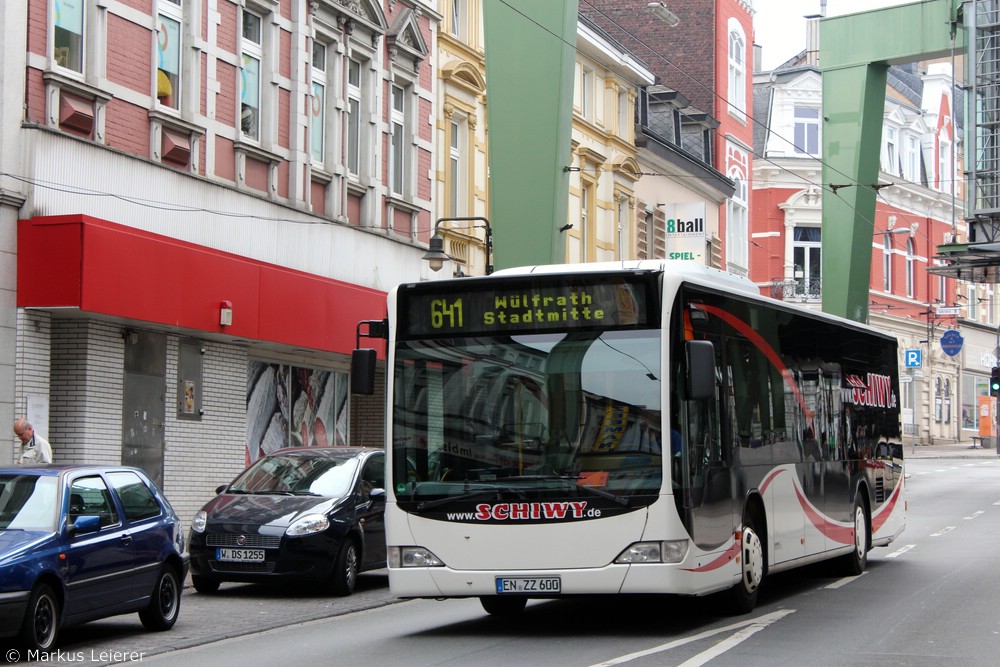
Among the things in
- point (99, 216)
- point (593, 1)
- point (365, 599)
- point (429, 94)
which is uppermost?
point (593, 1)

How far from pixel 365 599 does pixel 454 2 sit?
18.3 m

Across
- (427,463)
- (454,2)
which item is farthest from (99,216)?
(454,2)

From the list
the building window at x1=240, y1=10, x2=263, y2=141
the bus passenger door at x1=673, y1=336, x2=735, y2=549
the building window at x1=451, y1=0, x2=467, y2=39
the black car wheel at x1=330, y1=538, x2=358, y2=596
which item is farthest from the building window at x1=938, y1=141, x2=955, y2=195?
the bus passenger door at x1=673, y1=336, x2=735, y2=549

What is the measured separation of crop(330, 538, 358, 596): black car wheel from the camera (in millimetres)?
16597

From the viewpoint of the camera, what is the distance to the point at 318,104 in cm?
2647

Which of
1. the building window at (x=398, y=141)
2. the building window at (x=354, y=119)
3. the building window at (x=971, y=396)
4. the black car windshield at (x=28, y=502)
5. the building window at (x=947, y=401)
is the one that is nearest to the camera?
the black car windshield at (x=28, y=502)

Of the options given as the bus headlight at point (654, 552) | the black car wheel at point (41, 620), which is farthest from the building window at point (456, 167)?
the black car wheel at point (41, 620)

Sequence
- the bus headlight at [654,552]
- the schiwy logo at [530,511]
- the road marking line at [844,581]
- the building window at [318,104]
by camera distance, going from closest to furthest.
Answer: the bus headlight at [654,552]
the schiwy logo at [530,511]
the road marking line at [844,581]
the building window at [318,104]

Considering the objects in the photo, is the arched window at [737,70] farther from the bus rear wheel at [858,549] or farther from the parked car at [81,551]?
the parked car at [81,551]

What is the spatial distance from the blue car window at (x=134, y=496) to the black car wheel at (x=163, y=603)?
499mm

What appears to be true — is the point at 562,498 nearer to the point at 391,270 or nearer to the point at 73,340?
the point at 73,340

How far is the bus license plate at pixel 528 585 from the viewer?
12.0 m

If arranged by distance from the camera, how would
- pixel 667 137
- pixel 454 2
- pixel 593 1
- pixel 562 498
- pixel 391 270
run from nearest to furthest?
pixel 562 498 < pixel 391 270 < pixel 454 2 < pixel 667 137 < pixel 593 1

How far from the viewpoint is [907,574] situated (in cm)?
1800
